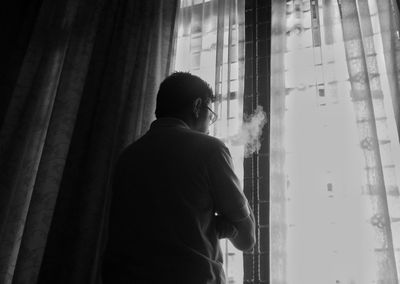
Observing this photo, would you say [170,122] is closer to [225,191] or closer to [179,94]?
[179,94]

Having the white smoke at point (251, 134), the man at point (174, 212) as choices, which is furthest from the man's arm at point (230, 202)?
the white smoke at point (251, 134)

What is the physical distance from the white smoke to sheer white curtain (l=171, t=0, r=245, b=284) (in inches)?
1.0

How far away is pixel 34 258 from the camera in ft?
5.25

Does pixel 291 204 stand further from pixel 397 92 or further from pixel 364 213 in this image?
pixel 397 92

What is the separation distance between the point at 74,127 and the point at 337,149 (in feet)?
3.88

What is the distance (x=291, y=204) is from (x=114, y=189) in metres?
0.68

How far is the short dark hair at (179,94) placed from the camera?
3.40ft

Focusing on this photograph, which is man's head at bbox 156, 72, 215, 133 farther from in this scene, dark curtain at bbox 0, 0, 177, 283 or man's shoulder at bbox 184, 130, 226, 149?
dark curtain at bbox 0, 0, 177, 283

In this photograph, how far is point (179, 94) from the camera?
3.43 feet

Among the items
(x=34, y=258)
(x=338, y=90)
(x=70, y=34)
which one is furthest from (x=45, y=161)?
(x=338, y=90)

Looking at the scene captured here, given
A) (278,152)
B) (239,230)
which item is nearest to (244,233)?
(239,230)

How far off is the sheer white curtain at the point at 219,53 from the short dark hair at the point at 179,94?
0.50m

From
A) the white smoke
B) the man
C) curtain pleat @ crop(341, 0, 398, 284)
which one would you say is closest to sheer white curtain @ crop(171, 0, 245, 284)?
the white smoke

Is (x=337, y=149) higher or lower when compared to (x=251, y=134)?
lower
